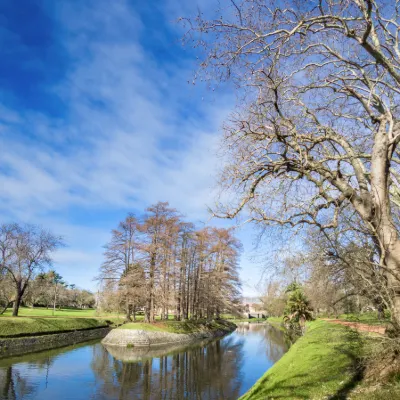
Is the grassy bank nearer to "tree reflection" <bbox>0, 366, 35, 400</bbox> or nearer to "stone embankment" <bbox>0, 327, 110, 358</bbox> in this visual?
"stone embankment" <bbox>0, 327, 110, 358</bbox>

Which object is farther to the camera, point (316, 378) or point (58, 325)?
point (58, 325)

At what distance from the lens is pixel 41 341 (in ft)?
98.0

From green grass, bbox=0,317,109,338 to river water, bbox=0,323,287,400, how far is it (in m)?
3.45

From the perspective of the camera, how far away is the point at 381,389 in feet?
23.4

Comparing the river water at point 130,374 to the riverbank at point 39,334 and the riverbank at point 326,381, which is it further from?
the riverbank at point 326,381

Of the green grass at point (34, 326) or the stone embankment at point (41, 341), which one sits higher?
the green grass at point (34, 326)

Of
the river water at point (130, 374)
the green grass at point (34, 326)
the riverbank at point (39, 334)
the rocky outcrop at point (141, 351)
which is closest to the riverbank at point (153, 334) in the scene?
the rocky outcrop at point (141, 351)

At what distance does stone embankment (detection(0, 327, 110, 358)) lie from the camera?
25.4 m

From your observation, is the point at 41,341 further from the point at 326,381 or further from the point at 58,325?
the point at 326,381

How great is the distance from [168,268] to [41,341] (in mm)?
14658

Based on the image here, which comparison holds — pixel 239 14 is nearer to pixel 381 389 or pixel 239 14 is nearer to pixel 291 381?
pixel 381 389

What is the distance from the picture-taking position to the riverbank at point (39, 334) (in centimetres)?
2619

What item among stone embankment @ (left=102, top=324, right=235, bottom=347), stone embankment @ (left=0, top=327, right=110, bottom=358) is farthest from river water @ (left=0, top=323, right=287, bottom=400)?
stone embankment @ (left=102, top=324, right=235, bottom=347)

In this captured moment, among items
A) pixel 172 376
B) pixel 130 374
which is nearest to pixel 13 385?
pixel 130 374
